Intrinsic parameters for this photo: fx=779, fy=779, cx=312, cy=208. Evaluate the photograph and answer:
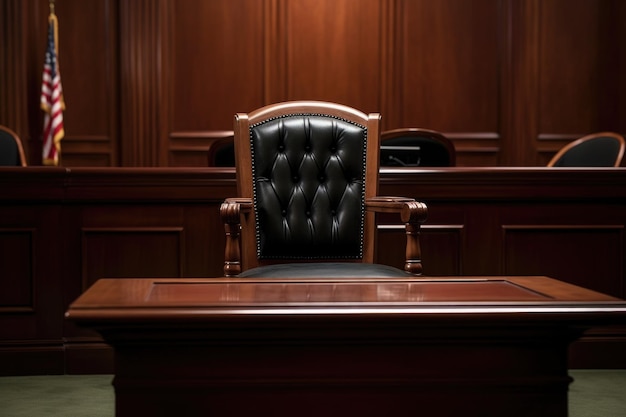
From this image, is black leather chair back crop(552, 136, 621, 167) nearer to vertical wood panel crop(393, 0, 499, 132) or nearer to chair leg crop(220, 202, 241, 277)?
chair leg crop(220, 202, 241, 277)

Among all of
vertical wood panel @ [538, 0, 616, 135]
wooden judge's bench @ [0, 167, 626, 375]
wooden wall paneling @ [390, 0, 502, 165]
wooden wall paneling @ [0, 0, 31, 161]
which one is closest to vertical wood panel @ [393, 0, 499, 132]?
wooden wall paneling @ [390, 0, 502, 165]

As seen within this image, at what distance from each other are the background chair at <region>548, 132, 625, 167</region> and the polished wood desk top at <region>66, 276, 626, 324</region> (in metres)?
2.20

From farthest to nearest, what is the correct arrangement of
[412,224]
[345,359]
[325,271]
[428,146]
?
1. [428,146]
2. [412,224]
3. [325,271]
4. [345,359]

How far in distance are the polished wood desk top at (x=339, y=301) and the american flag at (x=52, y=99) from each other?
14.5 ft

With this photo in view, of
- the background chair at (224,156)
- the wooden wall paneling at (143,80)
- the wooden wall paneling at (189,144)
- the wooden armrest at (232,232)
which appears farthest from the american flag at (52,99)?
the wooden armrest at (232,232)

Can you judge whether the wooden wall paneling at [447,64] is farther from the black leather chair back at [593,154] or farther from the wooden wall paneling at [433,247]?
the wooden wall paneling at [433,247]

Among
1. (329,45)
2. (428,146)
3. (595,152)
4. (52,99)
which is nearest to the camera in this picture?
(428,146)

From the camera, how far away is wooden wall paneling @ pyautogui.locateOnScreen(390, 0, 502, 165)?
231 inches

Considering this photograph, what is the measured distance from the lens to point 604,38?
588cm

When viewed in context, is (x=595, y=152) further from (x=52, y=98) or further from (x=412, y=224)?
(x=52, y=98)

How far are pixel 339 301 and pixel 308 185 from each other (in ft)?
4.67

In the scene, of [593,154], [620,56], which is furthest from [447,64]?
[593,154]

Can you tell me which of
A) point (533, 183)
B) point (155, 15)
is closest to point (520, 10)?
point (155, 15)

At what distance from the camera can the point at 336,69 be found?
5867 millimetres
